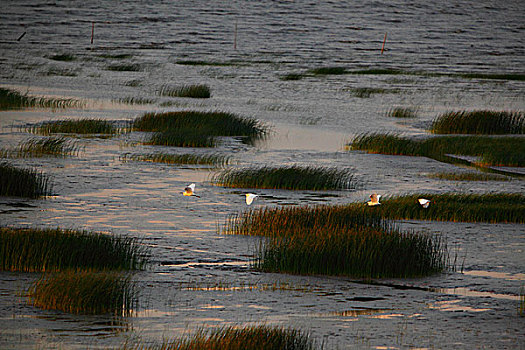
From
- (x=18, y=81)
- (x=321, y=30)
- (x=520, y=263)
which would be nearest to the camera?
(x=520, y=263)

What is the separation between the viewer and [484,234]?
533 inches

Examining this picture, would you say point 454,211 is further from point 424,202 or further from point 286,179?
point 286,179

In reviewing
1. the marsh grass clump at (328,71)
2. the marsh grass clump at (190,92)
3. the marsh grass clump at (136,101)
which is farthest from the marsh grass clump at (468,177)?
the marsh grass clump at (328,71)

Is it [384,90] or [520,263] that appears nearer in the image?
[520,263]

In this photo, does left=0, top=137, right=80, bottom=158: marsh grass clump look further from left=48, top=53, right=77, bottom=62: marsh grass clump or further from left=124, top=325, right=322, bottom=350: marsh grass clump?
left=48, top=53, right=77, bottom=62: marsh grass clump

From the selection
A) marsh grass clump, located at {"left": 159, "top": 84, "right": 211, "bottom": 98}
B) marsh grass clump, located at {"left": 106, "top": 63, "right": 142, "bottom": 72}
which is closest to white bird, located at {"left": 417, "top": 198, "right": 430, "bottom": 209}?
marsh grass clump, located at {"left": 159, "top": 84, "right": 211, "bottom": 98}

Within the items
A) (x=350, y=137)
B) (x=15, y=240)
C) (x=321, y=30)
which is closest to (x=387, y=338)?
(x=15, y=240)

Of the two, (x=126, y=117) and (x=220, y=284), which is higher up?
(x=220, y=284)

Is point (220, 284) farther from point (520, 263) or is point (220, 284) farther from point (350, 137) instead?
point (350, 137)

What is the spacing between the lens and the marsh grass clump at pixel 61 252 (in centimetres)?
1042

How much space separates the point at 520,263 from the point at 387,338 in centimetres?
404

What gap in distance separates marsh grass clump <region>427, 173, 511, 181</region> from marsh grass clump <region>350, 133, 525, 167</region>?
5.97 feet

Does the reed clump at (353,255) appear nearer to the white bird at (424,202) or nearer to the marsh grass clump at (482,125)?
the white bird at (424,202)

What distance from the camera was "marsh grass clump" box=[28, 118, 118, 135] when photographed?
24.0 meters
